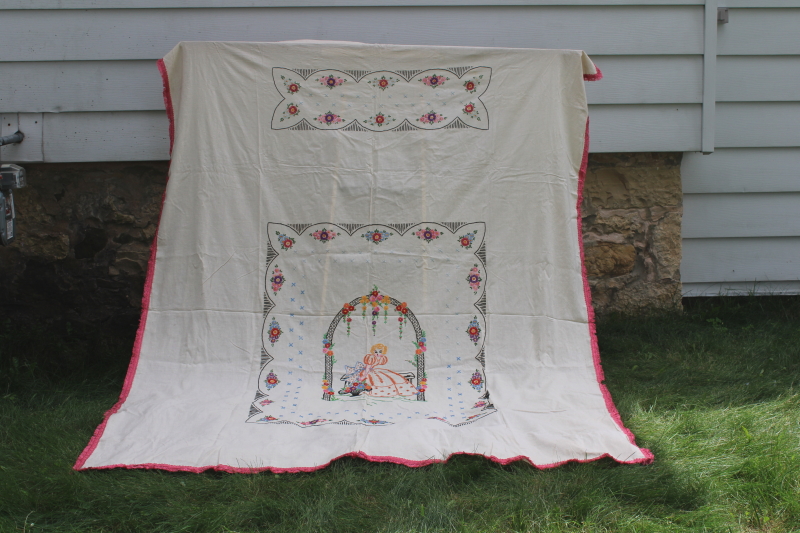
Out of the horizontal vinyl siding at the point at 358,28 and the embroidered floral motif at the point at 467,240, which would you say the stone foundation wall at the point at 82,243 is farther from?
the embroidered floral motif at the point at 467,240

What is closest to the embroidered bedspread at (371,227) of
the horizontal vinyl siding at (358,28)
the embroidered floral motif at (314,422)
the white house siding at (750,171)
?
the embroidered floral motif at (314,422)

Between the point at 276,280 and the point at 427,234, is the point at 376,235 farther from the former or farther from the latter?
the point at 276,280

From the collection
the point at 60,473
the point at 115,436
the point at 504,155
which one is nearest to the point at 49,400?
the point at 115,436

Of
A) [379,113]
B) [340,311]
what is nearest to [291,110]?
[379,113]

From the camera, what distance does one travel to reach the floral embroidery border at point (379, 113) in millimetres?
2727

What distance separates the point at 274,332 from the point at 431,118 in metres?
1.15

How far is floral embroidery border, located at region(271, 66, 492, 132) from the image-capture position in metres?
2.73

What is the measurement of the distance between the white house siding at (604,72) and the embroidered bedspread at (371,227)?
15.0 inches

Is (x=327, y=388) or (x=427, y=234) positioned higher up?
(x=427, y=234)

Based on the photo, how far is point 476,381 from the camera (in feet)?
8.40

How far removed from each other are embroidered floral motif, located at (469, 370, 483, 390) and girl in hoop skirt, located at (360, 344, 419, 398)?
229 mm

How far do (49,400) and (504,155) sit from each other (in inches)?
85.3

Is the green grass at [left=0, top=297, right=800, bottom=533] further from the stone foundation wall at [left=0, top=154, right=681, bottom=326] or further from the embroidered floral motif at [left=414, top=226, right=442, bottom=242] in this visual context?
the embroidered floral motif at [left=414, top=226, right=442, bottom=242]

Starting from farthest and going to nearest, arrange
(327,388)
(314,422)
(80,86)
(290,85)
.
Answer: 1. (80,86)
2. (290,85)
3. (327,388)
4. (314,422)
